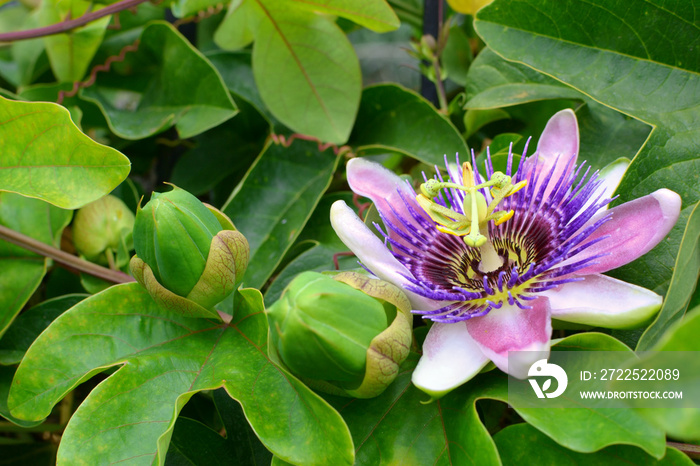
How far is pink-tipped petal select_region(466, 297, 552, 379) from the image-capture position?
2.00 feet

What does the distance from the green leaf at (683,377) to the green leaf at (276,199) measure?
634mm

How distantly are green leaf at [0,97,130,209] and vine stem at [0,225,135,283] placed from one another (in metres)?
0.17

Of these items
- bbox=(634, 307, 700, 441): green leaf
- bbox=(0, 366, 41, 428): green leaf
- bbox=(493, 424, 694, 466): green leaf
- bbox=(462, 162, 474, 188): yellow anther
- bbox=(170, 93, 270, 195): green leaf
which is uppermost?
bbox=(634, 307, 700, 441): green leaf

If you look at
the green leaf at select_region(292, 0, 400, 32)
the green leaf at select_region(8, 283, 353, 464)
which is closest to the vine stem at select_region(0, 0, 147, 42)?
the green leaf at select_region(292, 0, 400, 32)

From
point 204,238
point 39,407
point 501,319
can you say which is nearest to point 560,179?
point 501,319

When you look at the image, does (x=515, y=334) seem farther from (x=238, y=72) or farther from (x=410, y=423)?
(x=238, y=72)

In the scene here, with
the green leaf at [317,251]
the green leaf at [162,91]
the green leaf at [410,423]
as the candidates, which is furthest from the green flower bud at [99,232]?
the green leaf at [410,423]

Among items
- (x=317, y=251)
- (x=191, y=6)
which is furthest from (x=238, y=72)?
(x=317, y=251)

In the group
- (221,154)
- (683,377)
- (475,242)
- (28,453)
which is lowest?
(28,453)

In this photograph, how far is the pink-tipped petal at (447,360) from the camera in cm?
63

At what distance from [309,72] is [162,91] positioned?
0.33 m

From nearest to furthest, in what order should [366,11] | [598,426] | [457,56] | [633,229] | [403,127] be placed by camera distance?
[598,426] → [633,229] → [366,11] → [403,127] → [457,56]

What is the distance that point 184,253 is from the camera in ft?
2.30

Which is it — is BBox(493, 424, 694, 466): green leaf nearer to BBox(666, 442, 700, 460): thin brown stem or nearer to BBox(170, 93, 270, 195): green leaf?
BBox(666, 442, 700, 460): thin brown stem
